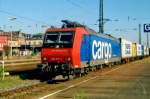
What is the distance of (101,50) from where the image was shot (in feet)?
102

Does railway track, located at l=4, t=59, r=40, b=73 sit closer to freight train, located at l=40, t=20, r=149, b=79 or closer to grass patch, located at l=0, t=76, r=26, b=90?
freight train, located at l=40, t=20, r=149, b=79

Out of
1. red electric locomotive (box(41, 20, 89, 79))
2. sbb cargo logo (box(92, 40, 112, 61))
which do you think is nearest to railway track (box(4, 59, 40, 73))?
sbb cargo logo (box(92, 40, 112, 61))

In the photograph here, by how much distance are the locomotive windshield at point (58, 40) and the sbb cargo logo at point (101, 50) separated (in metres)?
4.64

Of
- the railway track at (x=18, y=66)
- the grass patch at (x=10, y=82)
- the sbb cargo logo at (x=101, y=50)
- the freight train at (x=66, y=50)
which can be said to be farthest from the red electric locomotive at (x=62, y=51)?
the railway track at (x=18, y=66)

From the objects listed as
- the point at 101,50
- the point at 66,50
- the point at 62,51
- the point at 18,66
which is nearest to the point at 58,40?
the point at 62,51

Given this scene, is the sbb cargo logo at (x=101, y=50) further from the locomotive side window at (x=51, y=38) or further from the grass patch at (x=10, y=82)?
the grass patch at (x=10, y=82)

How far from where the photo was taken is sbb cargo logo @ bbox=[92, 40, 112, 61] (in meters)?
28.0

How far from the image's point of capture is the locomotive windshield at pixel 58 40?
75.2 ft

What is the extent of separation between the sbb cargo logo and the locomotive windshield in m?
4.64

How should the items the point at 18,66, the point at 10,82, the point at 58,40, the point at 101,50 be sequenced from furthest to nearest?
the point at 18,66
the point at 101,50
the point at 58,40
the point at 10,82

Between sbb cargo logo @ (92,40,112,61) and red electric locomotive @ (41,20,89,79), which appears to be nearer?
red electric locomotive @ (41,20,89,79)

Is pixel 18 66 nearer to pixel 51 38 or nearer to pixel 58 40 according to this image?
pixel 51 38

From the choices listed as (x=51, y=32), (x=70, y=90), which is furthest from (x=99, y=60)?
(x=70, y=90)

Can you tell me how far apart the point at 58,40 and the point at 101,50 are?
330 inches
